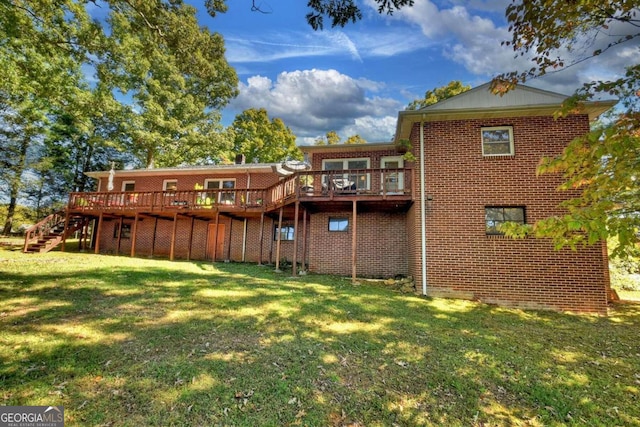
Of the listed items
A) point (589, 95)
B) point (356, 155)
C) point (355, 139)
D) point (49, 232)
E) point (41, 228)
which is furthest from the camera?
point (355, 139)

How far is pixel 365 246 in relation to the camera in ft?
38.4

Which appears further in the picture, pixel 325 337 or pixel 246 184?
pixel 246 184

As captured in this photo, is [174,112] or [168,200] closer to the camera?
[168,200]

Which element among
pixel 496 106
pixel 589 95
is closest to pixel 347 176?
pixel 496 106

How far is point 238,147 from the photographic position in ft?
96.0

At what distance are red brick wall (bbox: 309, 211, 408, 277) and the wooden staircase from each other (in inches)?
542

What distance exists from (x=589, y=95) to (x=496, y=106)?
18.2 ft

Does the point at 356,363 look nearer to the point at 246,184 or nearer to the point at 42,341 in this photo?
the point at 42,341

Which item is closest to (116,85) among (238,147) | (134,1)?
(134,1)

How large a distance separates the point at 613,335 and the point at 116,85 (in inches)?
566

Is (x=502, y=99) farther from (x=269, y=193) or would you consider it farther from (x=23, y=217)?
(x=23, y=217)

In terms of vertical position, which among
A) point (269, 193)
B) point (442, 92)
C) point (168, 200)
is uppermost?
point (442, 92)

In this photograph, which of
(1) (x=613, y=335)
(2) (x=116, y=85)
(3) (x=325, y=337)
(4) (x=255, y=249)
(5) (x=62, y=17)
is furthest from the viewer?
(4) (x=255, y=249)

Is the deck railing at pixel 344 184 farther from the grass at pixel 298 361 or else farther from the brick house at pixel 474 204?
the grass at pixel 298 361
